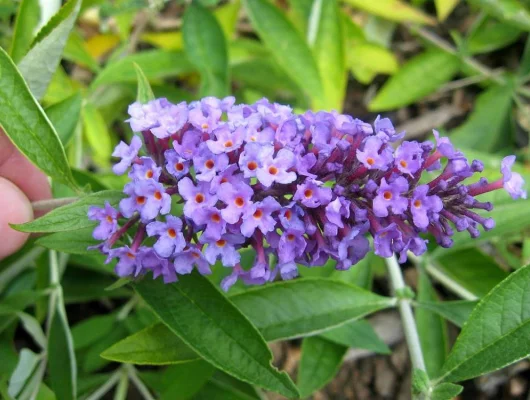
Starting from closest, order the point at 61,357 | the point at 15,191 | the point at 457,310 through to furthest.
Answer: the point at 15,191
the point at 457,310
the point at 61,357

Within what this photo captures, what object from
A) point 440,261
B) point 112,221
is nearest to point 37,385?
point 112,221

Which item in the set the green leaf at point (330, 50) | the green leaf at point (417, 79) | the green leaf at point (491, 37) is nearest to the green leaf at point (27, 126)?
the green leaf at point (330, 50)

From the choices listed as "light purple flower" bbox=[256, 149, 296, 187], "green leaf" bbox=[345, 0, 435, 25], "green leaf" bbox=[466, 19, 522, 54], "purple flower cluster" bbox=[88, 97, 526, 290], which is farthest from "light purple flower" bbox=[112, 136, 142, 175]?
"green leaf" bbox=[466, 19, 522, 54]

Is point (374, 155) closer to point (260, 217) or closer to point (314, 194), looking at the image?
point (314, 194)

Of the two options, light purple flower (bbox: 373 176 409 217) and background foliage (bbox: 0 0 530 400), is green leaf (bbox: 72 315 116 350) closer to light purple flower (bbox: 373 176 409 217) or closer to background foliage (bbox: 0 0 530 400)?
background foliage (bbox: 0 0 530 400)

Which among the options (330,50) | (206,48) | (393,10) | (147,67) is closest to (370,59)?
(393,10)

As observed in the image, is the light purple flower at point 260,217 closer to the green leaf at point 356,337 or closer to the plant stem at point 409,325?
the plant stem at point 409,325
